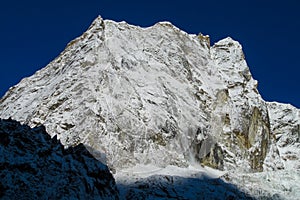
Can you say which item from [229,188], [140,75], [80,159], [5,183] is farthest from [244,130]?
[5,183]

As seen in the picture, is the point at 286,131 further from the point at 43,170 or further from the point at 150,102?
the point at 43,170

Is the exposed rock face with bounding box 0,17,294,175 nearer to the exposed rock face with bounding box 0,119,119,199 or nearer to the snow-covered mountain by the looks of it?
the snow-covered mountain

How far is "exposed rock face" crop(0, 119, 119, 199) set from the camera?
30219 millimetres

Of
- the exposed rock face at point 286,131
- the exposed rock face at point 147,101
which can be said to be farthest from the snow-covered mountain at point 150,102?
the exposed rock face at point 286,131

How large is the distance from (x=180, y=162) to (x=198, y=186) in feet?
26.0

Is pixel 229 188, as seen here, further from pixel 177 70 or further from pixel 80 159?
pixel 177 70

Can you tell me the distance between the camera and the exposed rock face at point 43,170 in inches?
1190

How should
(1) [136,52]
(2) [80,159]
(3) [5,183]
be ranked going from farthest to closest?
(1) [136,52], (2) [80,159], (3) [5,183]

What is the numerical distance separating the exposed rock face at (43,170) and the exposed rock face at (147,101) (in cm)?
1476

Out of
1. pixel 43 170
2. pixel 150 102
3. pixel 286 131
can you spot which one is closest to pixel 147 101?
pixel 150 102

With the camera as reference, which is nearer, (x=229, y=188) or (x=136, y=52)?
(x=229, y=188)

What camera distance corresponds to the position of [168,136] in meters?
58.2

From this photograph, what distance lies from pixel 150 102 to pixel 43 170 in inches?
1151

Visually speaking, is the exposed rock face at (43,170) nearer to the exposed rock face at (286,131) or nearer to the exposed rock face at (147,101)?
the exposed rock face at (147,101)
